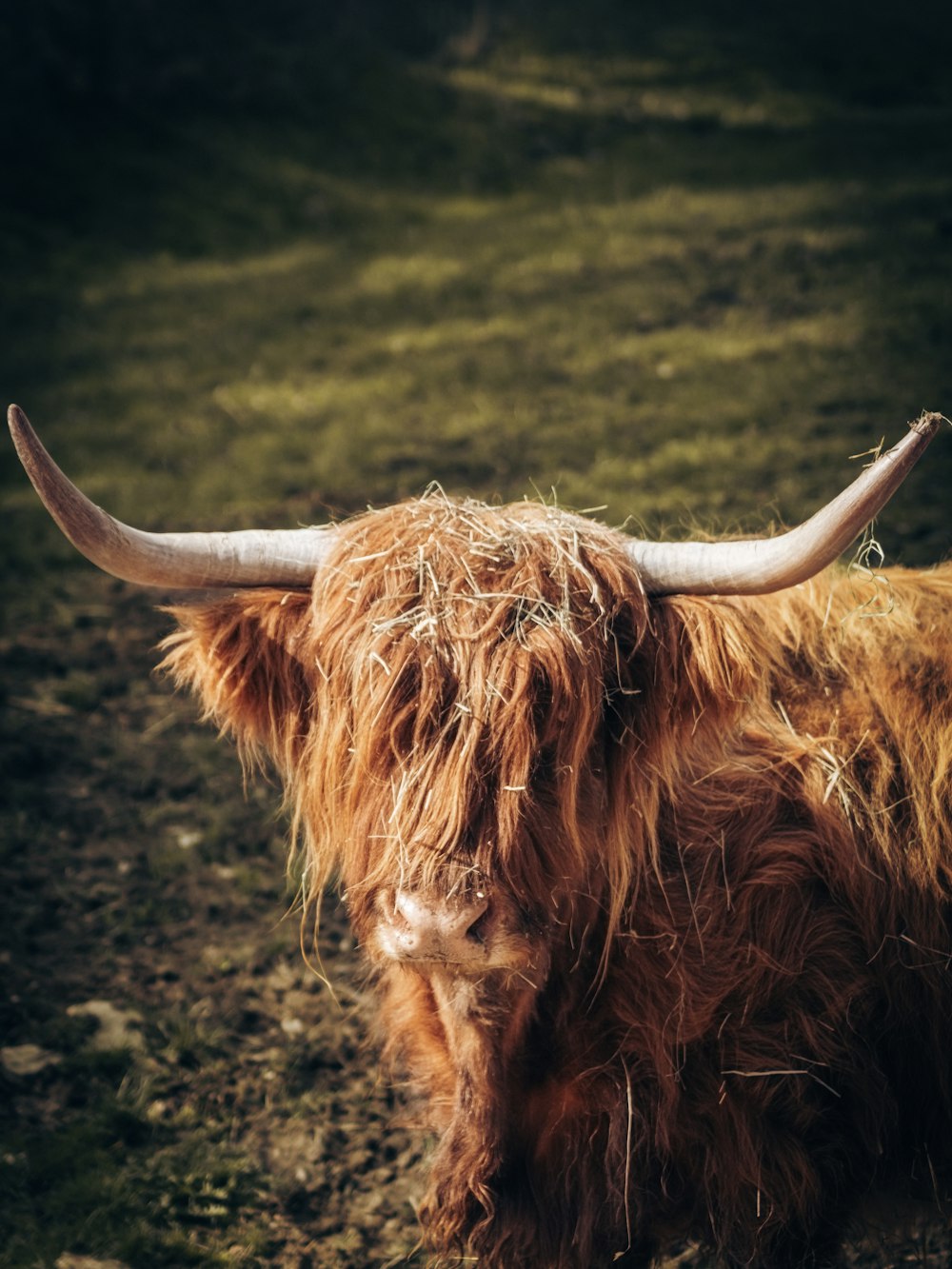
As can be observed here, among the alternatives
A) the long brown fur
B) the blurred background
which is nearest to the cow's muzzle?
the long brown fur

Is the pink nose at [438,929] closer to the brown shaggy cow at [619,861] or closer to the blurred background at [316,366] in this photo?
the brown shaggy cow at [619,861]

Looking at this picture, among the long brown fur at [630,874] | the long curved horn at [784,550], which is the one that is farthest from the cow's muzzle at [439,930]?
the long curved horn at [784,550]

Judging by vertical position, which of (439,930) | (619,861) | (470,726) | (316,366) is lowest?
(439,930)

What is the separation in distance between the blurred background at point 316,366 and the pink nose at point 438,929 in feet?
4.62

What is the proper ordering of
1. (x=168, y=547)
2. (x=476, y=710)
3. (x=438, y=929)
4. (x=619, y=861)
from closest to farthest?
(x=438, y=929), (x=476, y=710), (x=168, y=547), (x=619, y=861)

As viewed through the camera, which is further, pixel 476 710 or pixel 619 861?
pixel 619 861

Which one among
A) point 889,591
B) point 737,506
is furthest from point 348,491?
point 889,591

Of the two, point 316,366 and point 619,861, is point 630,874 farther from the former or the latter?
point 316,366

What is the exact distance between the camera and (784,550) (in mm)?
2176

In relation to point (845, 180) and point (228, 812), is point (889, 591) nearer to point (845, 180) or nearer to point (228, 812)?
point (228, 812)

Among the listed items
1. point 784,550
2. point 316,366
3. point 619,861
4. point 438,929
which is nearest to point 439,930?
point 438,929

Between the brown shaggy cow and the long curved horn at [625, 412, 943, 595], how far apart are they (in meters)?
0.04

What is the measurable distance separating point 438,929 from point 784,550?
2.96 ft

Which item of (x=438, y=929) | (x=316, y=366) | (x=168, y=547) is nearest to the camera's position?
(x=438, y=929)
